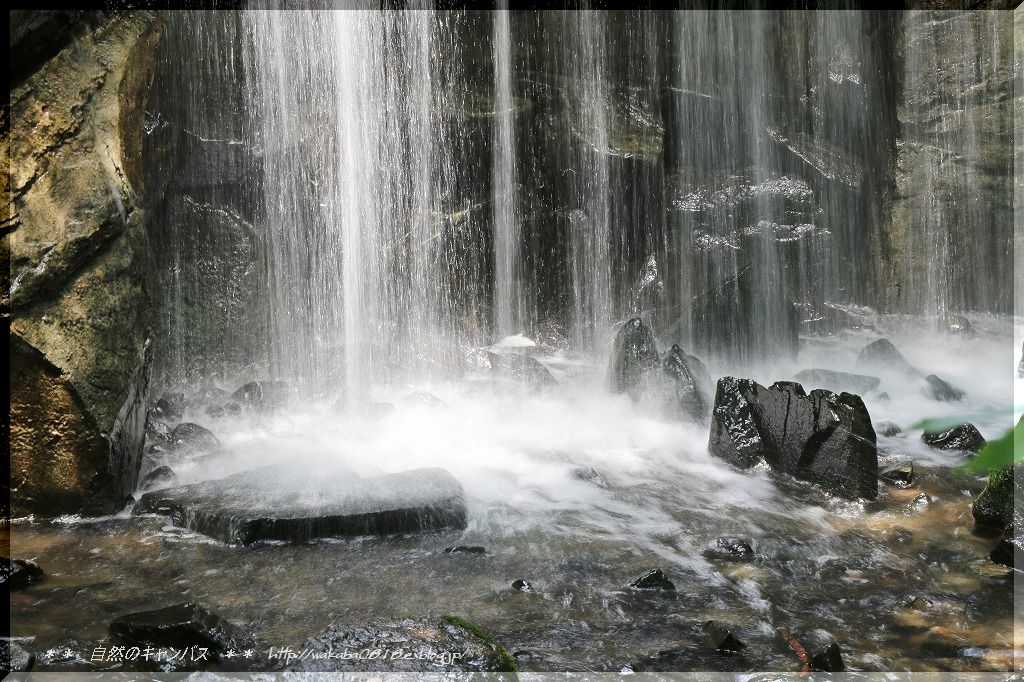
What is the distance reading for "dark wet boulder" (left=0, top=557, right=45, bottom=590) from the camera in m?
3.78

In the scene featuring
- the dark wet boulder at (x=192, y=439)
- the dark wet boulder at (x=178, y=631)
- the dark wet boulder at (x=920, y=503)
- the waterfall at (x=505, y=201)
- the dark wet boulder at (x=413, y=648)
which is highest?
the waterfall at (x=505, y=201)

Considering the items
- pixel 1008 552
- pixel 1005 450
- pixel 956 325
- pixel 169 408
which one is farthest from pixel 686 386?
pixel 1005 450

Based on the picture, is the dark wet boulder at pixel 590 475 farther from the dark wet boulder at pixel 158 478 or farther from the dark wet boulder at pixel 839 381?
the dark wet boulder at pixel 839 381

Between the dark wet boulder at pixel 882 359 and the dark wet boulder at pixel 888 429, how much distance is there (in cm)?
204

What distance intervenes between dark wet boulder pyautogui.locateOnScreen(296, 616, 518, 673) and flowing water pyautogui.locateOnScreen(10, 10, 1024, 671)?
0.37 m

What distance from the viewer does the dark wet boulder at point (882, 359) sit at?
8.89m

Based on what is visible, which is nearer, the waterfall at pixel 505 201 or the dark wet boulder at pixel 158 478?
the dark wet boulder at pixel 158 478

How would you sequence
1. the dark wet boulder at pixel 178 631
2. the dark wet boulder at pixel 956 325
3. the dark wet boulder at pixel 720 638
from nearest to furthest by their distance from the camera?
1. the dark wet boulder at pixel 178 631
2. the dark wet boulder at pixel 720 638
3. the dark wet boulder at pixel 956 325

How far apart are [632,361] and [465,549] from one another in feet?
13.1

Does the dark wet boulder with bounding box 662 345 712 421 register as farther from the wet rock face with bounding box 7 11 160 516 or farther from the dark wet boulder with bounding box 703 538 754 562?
the wet rock face with bounding box 7 11 160 516

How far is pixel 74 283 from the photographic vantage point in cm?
478

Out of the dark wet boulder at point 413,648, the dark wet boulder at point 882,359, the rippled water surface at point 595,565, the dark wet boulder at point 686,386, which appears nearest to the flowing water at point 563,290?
the rippled water surface at point 595,565

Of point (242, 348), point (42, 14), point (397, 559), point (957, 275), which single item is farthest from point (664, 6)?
point (397, 559)

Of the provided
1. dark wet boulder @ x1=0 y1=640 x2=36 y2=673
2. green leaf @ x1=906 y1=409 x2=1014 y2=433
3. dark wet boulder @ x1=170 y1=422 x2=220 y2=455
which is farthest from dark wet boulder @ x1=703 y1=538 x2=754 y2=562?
dark wet boulder @ x1=170 y1=422 x2=220 y2=455
